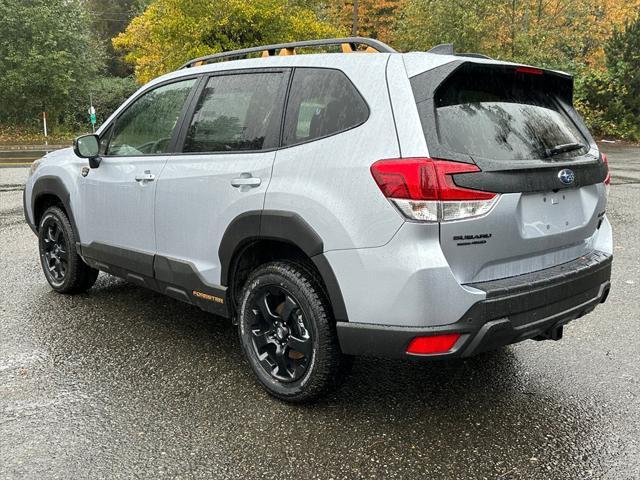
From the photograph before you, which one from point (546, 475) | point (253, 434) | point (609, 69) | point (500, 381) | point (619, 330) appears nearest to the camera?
point (546, 475)

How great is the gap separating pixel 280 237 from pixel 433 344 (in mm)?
908

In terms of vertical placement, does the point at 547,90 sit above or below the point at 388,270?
above

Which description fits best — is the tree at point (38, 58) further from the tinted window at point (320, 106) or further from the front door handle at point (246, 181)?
the tinted window at point (320, 106)

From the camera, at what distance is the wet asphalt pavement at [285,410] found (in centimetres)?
267

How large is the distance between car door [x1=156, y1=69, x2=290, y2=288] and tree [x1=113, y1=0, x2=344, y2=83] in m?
17.6

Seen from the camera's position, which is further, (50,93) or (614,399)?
(50,93)

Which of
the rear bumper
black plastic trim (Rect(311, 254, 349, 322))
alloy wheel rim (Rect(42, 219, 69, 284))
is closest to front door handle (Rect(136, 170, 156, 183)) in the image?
alloy wheel rim (Rect(42, 219, 69, 284))

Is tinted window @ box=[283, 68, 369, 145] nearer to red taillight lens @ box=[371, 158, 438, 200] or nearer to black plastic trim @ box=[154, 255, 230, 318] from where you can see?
red taillight lens @ box=[371, 158, 438, 200]

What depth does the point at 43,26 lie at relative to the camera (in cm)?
2722

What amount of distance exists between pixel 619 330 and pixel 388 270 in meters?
2.53

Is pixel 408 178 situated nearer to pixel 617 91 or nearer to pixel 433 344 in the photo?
pixel 433 344

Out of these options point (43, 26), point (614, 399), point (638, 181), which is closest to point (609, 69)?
point (638, 181)

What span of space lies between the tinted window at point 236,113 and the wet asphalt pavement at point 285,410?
135cm

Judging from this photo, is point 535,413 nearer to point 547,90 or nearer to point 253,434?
point 253,434
